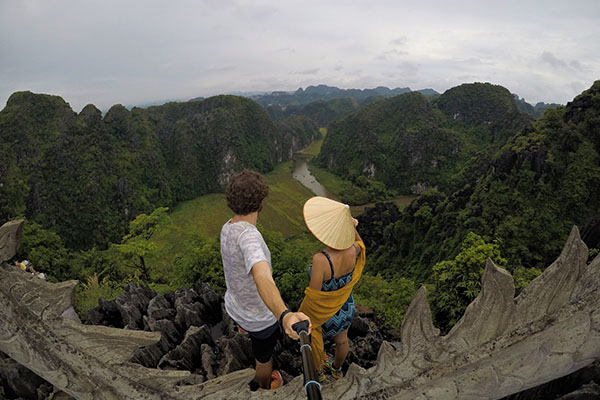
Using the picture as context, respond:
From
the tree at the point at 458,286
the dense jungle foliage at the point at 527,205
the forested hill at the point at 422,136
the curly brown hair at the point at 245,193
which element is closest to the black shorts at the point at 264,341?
the curly brown hair at the point at 245,193

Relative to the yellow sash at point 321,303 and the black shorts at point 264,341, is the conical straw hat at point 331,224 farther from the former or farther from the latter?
the black shorts at point 264,341

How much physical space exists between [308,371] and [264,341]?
5.17ft

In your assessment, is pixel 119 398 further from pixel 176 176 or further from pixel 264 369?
pixel 176 176

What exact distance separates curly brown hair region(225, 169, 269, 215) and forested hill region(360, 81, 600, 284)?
22608 mm

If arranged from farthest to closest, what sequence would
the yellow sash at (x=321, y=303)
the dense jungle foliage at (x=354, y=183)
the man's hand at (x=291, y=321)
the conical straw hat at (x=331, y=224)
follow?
1. the dense jungle foliage at (x=354, y=183)
2. the yellow sash at (x=321, y=303)
3. the conical straw hat at (x=331, y=224)
4. the man's hand at (x=291, y=321)

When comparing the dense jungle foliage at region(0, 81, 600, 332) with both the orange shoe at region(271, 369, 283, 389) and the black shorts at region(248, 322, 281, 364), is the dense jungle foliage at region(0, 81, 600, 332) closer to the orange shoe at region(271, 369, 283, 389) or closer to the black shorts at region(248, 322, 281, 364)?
the orange shoe at region(271, 369, 283, 389)

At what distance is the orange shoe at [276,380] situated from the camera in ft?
10.7

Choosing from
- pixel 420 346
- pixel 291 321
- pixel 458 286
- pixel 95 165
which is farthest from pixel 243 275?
pixel 95 165

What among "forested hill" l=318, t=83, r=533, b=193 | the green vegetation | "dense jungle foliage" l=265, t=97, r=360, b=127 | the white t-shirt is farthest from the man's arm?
"dense jungle foliage" l=265, t=97, r=360, b=127

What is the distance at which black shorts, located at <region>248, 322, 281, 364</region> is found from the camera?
291 centimetres

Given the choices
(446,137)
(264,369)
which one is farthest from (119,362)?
(446,137)

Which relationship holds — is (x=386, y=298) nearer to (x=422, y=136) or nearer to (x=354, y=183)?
(x=354, y=183)

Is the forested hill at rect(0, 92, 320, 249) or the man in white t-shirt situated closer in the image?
the man in white t-shirt

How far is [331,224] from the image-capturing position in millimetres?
2885
